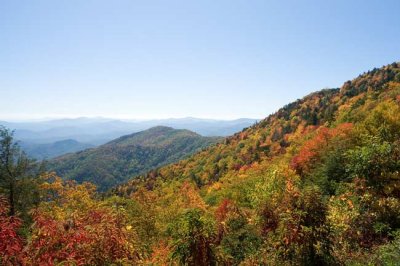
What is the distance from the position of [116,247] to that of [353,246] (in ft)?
48.2

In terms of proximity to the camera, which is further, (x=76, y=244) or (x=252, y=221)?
(x=252, y=221)

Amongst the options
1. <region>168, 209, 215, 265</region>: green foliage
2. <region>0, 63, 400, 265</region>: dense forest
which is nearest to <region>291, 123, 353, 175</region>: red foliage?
<region>0, 63, 400, 265</region>: dense forest

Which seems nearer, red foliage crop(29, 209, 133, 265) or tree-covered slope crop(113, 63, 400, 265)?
red foliage crop(29, 209, 133, 265)

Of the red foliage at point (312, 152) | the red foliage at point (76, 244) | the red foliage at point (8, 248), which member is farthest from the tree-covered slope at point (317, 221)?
the red foliage at point (8, 248)

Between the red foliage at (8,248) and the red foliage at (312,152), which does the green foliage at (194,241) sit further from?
the red foliage at (312,152)

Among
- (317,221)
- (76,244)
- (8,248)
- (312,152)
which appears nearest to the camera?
(8,248)

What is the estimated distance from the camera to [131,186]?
480 feet

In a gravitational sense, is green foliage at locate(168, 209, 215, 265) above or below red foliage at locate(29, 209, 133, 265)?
below

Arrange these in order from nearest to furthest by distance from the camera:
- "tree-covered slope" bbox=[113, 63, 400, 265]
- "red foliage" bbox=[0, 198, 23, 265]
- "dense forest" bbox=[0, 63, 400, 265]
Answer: "red foliage" bbox=[0, 198, 23, 265] < "dense forest" bbox=[0, 63, 400, 265] < "tree-covered slope" bbox=[113, 63, 400, 265]

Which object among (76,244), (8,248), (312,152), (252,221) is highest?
(8,248)

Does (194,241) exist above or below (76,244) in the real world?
below

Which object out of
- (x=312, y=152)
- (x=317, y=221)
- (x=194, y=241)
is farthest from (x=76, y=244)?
(x=312, y=152)

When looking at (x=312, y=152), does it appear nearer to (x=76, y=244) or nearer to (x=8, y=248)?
(x=76, y=244)

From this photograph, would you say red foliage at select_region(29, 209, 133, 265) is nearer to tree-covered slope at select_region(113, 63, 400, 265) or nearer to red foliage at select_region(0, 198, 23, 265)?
red foliage at select_region(0, 198, 23, 265)
